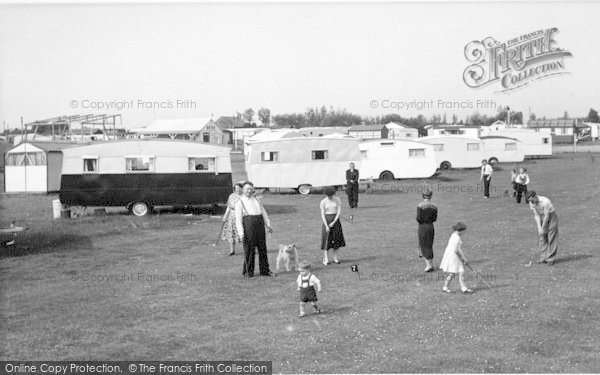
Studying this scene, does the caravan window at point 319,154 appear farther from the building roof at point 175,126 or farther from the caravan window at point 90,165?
the building roof at point 175,126

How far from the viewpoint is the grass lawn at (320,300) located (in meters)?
9.24

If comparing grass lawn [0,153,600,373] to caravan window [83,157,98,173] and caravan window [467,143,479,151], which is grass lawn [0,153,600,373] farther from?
caravan window [467,143,479,151]

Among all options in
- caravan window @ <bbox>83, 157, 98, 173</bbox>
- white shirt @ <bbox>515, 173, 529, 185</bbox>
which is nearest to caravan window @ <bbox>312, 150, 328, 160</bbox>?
white shirt @ <bbox>515, 173, 529, 185</bbox>

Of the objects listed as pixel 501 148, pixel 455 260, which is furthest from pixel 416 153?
pixel 455 260

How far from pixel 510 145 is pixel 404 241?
3777cm

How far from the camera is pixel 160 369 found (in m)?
8.66

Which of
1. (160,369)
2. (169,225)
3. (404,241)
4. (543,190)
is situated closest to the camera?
(160,369)

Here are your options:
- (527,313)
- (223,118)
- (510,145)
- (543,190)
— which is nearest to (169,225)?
(527,313)

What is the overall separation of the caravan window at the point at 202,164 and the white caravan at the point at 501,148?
1278 inches

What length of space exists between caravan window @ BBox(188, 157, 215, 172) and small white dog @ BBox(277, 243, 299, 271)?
38.2ft

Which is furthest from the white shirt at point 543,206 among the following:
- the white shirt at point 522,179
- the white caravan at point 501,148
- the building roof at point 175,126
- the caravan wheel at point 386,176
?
the building roof at point 175,126

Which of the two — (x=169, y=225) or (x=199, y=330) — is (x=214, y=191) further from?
(x=199, y=330)

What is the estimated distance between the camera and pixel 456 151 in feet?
154

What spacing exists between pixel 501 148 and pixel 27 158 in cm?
3501
